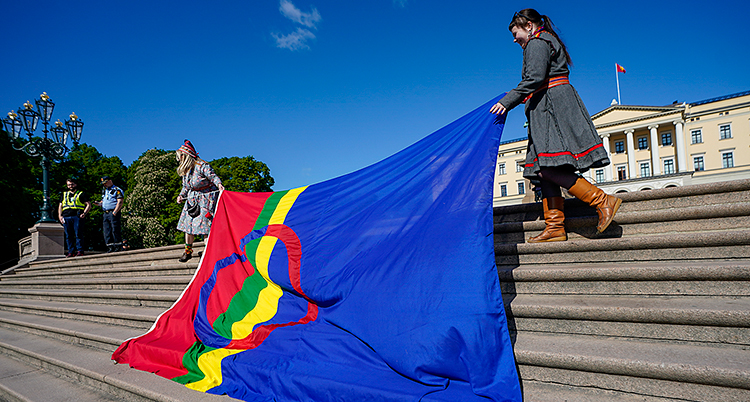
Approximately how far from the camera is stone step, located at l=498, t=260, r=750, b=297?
98.6 inches

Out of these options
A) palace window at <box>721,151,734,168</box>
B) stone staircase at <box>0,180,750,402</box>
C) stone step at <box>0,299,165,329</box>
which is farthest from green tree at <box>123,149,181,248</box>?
palace window at <box>721,151,734,168</box>

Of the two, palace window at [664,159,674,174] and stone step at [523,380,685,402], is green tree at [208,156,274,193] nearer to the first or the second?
stone step at [523,380,685,402]

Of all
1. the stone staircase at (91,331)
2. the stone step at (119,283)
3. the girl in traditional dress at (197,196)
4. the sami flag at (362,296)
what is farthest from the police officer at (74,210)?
the sami flag at (362,296)

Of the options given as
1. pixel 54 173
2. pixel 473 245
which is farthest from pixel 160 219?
pixel 473 245

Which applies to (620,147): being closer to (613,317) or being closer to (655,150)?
(655,150)

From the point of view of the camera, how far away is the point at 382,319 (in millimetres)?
2643

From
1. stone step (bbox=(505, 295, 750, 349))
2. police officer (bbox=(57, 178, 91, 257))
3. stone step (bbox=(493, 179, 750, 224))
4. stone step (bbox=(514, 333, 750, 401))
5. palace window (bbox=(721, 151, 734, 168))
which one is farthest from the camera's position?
palace window (bbox=(721, 151, 734, 168))

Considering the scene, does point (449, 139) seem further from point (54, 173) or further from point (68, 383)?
point (54, 173)

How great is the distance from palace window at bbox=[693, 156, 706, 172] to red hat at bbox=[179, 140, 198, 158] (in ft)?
199

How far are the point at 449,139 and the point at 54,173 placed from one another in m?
38.7

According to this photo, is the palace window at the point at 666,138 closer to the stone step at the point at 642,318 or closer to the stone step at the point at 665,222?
the stone step at the point at 665,222

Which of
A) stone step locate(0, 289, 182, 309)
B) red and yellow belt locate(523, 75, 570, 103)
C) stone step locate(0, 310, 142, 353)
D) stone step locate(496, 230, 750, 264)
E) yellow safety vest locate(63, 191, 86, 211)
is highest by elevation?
red and yellow belt locate(523, 75, 570, 103)

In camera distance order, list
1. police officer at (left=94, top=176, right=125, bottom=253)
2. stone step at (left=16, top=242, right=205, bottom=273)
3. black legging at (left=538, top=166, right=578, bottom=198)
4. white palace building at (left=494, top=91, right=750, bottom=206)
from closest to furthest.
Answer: black legging at (left=538, top=166, right=578, bottom=198) → stone step at (left=16, top=242, right=205, bottom=273) → police officer at (left=94, top=176, right=125, bottom=253) → white palace building at (left=494, top=91, right=750, bottom=206)

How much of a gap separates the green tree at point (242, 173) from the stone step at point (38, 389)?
32.4 meters
